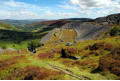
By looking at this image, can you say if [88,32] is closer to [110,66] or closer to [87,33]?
[87,33]

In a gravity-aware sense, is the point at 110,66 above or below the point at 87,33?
above

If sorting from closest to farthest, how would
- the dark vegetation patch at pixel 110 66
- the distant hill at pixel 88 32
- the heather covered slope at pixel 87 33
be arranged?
the dark vegetation patch at pixel 110 66
the heather covered slope at pixel 87 33
the distant hill at pixel 88 32

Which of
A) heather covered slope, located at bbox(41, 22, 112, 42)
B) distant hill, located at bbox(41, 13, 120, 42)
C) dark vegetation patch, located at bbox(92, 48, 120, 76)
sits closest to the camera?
dark vegetation patch, located at bbox(92, 48, 120, 76)

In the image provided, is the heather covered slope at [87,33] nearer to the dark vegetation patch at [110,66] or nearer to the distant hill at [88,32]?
the distant hill at [88,32]

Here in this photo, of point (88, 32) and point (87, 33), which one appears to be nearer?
point (87, 33)

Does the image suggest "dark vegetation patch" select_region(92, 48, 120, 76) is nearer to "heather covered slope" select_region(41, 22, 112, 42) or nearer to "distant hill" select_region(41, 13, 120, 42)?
"distant hill" select_region(41, 13, 120, 42)

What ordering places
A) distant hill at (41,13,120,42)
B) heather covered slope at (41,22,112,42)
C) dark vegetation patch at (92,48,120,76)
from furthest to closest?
1. distant hill at (41,13,120,42)
2. heather covered slope at (41,22,112,42)
3. dark vegetation patch at (92,48,120,76)

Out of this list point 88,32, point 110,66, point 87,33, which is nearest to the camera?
point 110,66

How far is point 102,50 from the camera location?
26281mm

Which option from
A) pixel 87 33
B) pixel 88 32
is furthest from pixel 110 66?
pixel 88 32

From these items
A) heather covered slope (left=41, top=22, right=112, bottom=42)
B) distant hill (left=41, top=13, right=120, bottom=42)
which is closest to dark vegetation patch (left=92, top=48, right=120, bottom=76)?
distant hill (left=41, top=13, right=120, bottom=42)

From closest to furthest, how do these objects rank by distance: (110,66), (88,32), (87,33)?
1. (110,66)
2. (87,33)
3. (88,32)

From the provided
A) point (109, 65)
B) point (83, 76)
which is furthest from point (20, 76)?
point (109, 65)

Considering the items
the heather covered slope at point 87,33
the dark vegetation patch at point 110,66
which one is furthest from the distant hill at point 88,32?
the dark vegetation patch at point 110,66
